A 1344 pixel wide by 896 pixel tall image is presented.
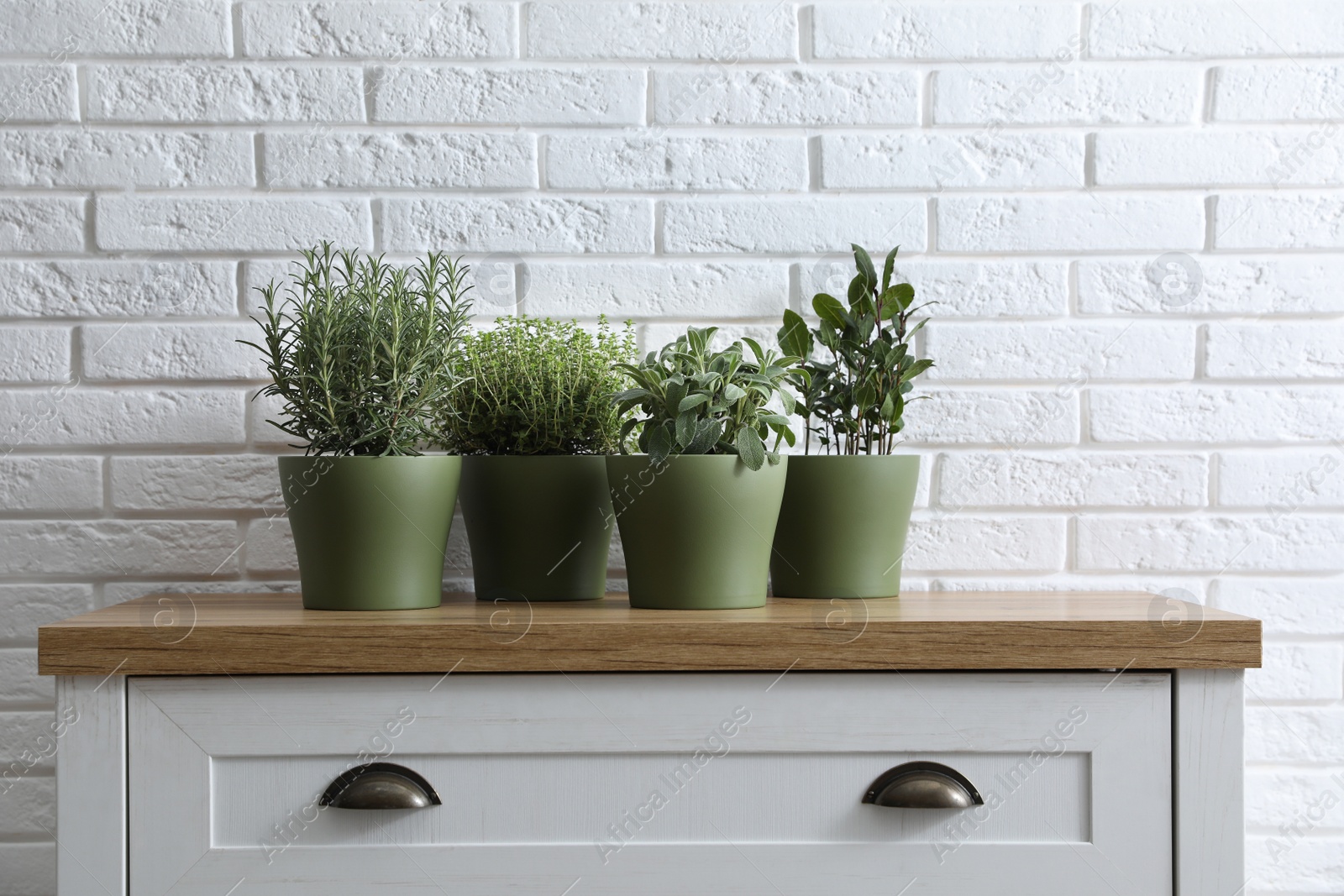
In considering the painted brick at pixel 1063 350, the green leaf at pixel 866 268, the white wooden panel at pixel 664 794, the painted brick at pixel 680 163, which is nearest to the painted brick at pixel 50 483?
the white wooden panel at pixel 664 794

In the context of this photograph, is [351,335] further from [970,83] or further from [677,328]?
[970,83]

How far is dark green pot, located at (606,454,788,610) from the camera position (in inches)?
33.9

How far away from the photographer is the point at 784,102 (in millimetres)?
1156

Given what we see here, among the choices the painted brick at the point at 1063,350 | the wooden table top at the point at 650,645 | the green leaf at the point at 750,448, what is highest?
the painted brick at the point at 1063,350

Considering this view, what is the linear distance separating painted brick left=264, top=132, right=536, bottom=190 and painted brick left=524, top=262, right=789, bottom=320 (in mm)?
125

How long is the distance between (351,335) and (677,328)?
40 centimetres

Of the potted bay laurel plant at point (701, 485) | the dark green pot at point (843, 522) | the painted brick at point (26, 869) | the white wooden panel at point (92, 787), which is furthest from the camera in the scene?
the painted brick at point (26, 869)

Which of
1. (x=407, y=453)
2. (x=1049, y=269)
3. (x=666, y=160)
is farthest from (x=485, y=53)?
(x=1049, y=269)

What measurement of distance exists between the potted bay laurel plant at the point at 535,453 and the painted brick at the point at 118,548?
14.1 inches

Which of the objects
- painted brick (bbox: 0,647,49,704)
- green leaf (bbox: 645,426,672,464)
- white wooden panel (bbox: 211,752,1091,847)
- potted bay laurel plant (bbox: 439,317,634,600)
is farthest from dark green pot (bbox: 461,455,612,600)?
painted brick (bbox: 0,647,49,704)

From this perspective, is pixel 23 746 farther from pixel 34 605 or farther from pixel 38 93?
pixel 38 93

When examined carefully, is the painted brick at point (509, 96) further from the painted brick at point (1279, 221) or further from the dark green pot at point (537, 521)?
the painted brick at point (1279, 221)

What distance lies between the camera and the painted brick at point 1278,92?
116 cm

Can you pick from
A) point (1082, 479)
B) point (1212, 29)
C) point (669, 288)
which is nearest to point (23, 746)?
point (669, 288)
